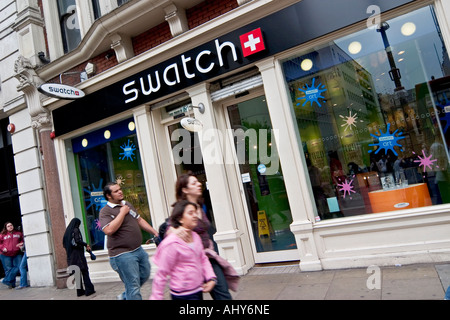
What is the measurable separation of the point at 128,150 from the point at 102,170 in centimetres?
107

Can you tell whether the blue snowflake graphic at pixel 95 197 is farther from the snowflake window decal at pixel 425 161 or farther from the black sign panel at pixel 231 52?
the snowflake window decal at pixel 425 161

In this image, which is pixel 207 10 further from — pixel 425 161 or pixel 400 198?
pixel 400 198

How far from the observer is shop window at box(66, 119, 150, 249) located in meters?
Answer: 7.30

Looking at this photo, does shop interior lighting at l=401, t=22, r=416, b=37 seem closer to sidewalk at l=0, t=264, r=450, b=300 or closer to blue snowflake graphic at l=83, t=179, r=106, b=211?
sidewalk at l=0, t=264, r=450, b=300

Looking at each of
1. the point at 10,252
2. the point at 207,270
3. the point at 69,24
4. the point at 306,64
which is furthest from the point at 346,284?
the point at 69,24

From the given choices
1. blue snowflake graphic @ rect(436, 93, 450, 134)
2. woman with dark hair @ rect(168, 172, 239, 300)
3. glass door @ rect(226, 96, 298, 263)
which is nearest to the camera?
woman with dark hair @ rect(168, 172, 239, 300)

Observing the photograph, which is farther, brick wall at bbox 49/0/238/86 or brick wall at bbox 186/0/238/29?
brick wall at bbox 49/0/238/86

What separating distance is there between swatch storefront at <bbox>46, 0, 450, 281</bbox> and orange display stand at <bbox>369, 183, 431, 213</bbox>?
2cm

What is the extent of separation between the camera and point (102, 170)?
7961 mm

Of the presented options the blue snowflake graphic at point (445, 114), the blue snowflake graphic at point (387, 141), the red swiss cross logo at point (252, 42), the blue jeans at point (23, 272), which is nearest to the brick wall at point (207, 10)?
the red swiss cross logo at point (252, 42)

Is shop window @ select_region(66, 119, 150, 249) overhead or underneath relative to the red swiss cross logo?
underneath

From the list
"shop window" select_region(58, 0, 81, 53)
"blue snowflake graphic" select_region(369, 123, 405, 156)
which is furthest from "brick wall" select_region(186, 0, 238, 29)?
"shop window" select_region(58, 0, 81, 53)

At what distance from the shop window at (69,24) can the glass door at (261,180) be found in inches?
189

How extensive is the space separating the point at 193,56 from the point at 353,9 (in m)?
2.79
